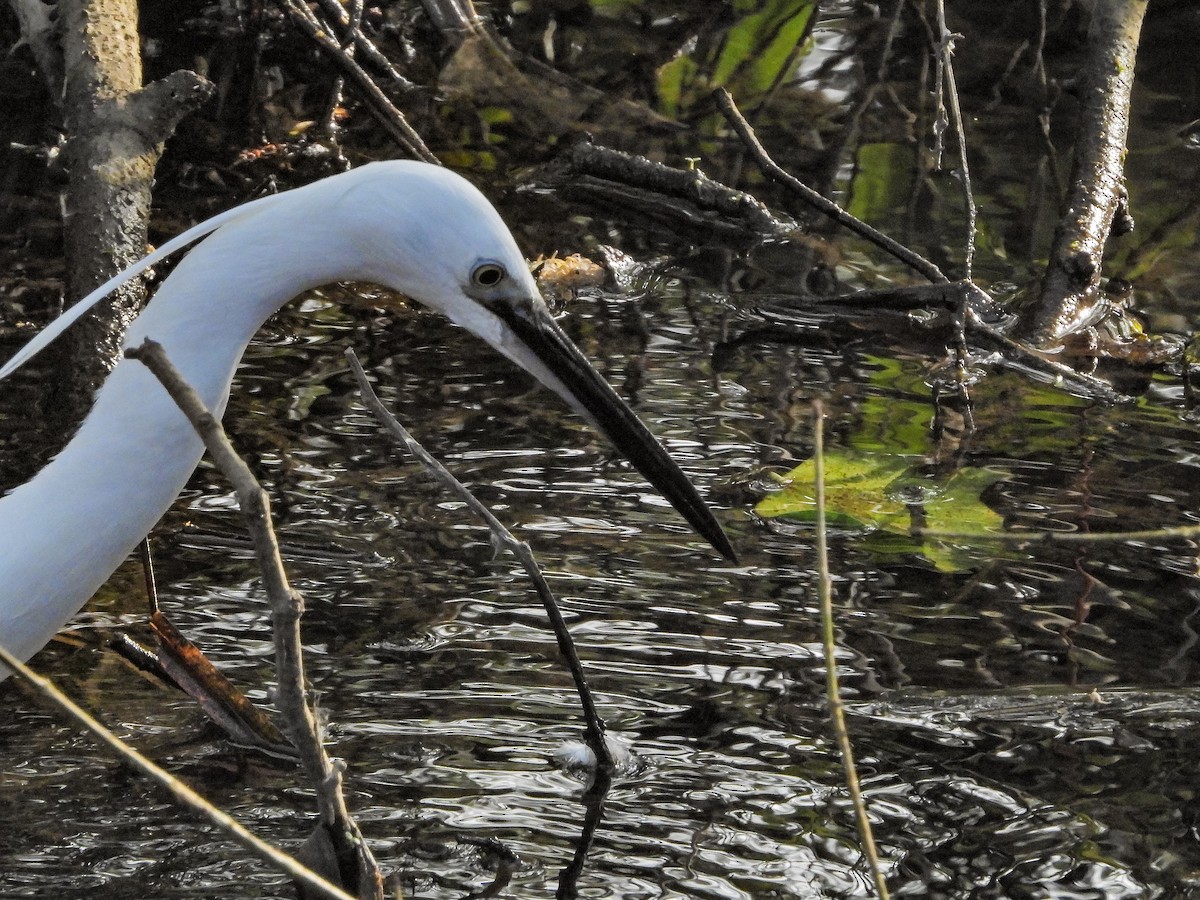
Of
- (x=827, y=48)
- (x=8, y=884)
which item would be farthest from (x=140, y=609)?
(x=827, y=48)

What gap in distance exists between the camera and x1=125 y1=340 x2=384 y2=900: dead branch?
185 cm

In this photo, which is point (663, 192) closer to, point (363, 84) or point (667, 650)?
point (363, 84)

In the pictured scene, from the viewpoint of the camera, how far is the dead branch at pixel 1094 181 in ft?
16.2

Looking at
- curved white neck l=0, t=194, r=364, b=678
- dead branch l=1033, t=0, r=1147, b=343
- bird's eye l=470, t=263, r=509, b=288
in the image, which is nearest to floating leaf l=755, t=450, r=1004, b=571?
dead branch l=1033, t=0, r=1147, b=343

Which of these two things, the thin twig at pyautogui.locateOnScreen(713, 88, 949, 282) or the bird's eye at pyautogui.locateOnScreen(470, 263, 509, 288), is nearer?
the bird's eye at pyautogui.locateOnScreen(470, 263, 509, 288)

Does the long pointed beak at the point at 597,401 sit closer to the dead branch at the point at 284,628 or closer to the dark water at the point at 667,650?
the dark water at the point at 667,650

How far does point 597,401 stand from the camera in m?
2.69

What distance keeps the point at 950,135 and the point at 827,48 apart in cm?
109

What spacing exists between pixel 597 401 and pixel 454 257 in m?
0.42

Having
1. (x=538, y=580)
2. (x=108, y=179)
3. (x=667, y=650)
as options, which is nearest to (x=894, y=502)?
(x=667, y=650)

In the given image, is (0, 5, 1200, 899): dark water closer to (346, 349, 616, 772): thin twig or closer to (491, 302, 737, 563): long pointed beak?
(346, 349, 616, 772): thin twig

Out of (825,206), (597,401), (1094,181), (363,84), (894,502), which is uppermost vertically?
(363,84)

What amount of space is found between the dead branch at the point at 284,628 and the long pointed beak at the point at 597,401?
2.28ft

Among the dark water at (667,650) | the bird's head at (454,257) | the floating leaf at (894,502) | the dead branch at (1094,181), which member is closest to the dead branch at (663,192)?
the dark water at (667,650)
